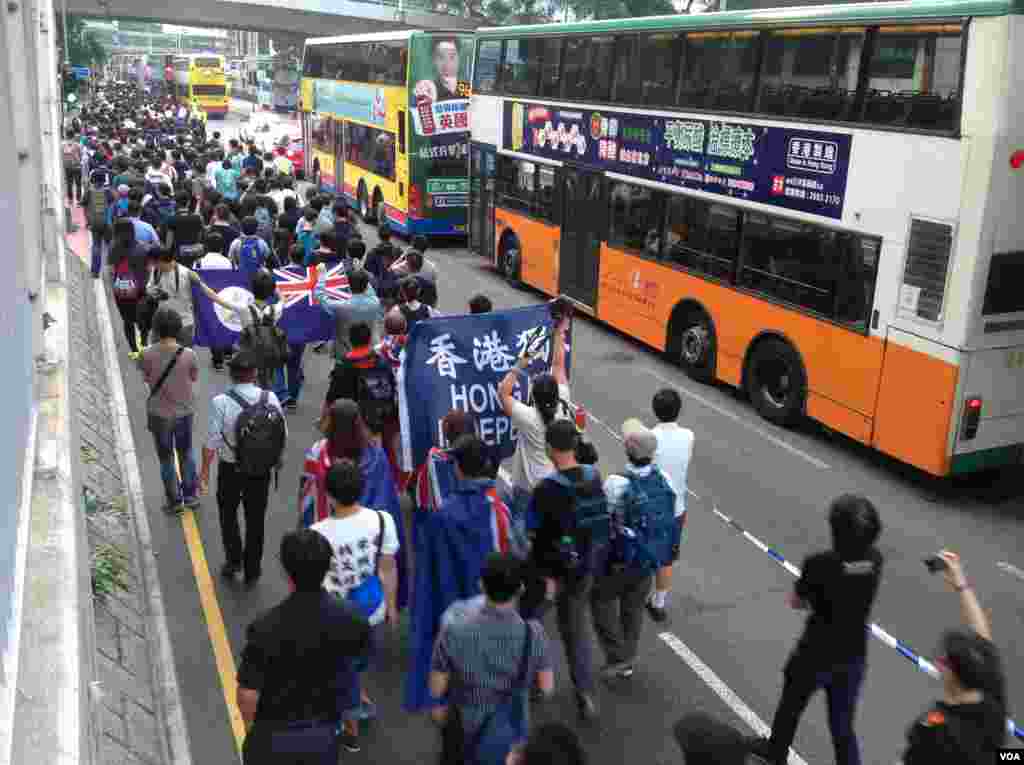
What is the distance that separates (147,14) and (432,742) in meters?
50.3

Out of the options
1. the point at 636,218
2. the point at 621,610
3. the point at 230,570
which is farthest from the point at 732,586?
the point at 636,218

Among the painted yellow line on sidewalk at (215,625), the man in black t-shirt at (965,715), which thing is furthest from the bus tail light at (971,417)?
the painted yellow line on sidewalk at (215,625)

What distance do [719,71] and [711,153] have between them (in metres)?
0.93

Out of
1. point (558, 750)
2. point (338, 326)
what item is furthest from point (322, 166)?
point (558, 750)

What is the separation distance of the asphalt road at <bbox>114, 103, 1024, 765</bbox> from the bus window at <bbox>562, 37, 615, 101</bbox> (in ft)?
14.7

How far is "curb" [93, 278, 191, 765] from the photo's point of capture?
5.43 meters

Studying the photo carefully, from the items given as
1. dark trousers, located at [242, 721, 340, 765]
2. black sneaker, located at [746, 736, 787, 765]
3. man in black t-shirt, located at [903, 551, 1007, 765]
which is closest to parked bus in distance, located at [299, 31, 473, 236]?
black sneaker, located at [746, 736, 787, 765]

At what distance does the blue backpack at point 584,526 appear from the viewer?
5090 mm

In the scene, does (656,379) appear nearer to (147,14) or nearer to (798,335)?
(798,335)

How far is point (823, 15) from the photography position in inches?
392

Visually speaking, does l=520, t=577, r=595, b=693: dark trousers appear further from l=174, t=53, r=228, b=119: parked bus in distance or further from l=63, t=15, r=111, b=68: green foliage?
l=63, t=15, r=111, b=68: green foliage

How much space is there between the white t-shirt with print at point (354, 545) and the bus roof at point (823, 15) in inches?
261

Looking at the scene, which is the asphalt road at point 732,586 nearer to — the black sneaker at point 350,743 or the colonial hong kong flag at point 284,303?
the black sneaker at point 350,743

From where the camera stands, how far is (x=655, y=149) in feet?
41.9
